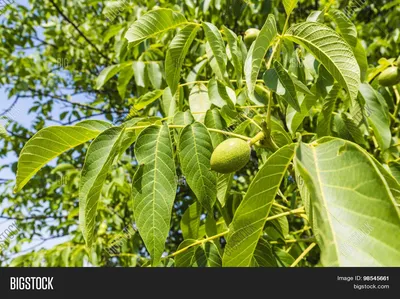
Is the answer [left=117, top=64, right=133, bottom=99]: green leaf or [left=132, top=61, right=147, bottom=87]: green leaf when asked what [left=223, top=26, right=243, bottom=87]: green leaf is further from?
[left=117, top=64, right=133, bottom=99]: green leaf

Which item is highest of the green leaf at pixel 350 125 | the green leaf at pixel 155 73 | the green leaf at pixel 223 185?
the green leaf at pixel 155 73

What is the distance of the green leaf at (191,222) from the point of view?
160 centimetres

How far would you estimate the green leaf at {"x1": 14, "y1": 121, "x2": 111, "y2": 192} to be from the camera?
110 centimetres

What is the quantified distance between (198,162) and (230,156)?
0.14m

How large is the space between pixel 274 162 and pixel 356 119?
1023 millimetres

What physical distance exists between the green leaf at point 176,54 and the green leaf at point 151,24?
0.05 metres

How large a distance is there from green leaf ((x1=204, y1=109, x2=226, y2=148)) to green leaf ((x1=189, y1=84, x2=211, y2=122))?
4.8 inches

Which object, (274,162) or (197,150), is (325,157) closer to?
(274,162)

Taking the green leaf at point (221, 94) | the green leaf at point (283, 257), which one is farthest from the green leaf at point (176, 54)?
the green leaf at point (283, 257)

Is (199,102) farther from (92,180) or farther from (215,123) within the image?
(92,180)

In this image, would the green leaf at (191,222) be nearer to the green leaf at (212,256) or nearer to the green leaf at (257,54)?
the green leaf at (212,256)

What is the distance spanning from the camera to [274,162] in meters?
0.83

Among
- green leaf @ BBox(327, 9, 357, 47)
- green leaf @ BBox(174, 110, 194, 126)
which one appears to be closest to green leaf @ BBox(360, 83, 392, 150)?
green leaf @ BBox(327, 9, 357, 47)
